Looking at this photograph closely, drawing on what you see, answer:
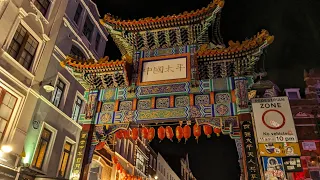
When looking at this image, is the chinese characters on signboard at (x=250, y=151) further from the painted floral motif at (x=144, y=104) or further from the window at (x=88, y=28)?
the window at (x=88, y=28)

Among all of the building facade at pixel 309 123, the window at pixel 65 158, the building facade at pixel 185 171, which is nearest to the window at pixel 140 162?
the window at pixel 65 158

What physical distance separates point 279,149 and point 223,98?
285cm

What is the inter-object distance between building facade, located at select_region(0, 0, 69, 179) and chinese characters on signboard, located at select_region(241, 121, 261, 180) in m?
9.91

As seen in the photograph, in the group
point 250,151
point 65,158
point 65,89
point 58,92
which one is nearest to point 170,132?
point 250,151

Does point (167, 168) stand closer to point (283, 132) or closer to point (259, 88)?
point (259, 88)

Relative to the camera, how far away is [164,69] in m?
11.6

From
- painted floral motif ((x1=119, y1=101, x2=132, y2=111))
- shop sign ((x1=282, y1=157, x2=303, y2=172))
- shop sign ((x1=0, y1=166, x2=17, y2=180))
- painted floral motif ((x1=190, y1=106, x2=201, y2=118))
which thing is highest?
painted floral motif ((x1=119, y1=101, x2=132, y2=111))

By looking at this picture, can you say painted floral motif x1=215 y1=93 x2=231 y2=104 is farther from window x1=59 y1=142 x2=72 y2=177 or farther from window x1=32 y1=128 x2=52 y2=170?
window x1=59 y1=142 x2=72 y2=177

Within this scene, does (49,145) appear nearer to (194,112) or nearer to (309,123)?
(194,112)

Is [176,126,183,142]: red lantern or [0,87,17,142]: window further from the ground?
[0,87,17,142]: window

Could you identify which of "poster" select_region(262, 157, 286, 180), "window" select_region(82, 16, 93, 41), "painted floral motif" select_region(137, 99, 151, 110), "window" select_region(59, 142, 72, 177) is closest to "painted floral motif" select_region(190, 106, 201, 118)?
"painted floral motif" select_region(137, 99, 151, 110)

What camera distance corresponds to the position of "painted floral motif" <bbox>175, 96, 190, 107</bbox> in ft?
34.2

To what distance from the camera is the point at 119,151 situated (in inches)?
895

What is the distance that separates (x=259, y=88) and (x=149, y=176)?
56.3 feet
